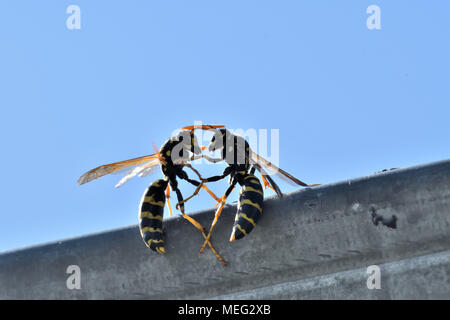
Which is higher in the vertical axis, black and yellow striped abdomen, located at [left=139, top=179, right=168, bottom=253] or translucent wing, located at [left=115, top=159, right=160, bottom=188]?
translucent wing, located at [left=115, top=159, right=160, bottom=188]

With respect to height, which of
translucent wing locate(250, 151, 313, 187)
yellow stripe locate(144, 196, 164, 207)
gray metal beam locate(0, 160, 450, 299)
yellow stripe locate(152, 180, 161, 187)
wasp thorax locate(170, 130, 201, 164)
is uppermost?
wasp thorax locate(170, 130, 201, 164)

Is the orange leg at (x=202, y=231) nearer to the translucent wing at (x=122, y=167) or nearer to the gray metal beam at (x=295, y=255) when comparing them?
the gray metal beam at (x=295, y=255)

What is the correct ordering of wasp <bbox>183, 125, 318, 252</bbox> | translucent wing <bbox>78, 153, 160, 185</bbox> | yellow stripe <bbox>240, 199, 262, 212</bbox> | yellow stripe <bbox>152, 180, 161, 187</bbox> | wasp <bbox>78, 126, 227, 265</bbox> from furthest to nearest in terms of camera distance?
translucent wing <bbox>78, 153, 160, 185</bbox>
yellow stripe <bbox>152, 180, 161, 187</bbox>
wasp <bbox>78, 126, 227, 265</bbox>
wasp <bbox>183, 125, 318, 252</bbox>
yellow stripe <bbox>240, 199, 262, 212</bbox>

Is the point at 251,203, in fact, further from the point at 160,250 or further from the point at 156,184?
the point at 156,184

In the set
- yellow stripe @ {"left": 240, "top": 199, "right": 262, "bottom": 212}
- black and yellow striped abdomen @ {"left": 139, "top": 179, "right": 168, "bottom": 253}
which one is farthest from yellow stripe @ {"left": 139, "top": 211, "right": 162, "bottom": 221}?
yellow stripe @ {"left": 240, "top": 199, "right": 262, "bottom": 212}

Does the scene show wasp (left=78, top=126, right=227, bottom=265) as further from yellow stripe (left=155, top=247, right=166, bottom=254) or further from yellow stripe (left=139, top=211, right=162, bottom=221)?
yellow stripe (left=155, top=247, right=166, bottom=254)
